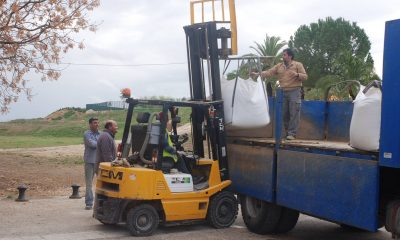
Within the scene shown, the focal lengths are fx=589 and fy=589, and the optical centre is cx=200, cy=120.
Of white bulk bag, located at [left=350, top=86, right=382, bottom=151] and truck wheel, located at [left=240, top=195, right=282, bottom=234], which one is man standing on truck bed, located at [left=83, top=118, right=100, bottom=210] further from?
white bulk bag, located at [left=350, top=86, right=382, bottom=151]

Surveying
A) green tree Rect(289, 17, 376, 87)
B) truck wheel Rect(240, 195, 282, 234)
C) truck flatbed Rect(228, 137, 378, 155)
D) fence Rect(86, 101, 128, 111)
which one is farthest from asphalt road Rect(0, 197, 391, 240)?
green tree Rect(289, 17, 376, 87)

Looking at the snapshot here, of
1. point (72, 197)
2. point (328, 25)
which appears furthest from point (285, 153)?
point (328, 25)

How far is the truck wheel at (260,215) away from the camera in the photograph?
9445mm

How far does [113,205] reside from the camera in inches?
363

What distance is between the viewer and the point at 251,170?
955 centimetres

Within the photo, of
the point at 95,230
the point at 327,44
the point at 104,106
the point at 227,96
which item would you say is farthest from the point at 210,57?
the point at 327,44

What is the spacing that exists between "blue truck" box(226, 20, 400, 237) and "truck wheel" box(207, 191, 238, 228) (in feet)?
0.62

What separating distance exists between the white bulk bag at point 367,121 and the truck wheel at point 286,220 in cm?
260

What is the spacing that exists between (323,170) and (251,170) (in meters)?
2.04

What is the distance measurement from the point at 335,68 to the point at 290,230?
58063 mm

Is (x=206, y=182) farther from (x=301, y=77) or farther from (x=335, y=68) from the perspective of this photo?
(x=335, y=68)

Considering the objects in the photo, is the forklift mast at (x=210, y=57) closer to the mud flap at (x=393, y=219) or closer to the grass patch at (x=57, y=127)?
the mud flap at (x=393, y=219)

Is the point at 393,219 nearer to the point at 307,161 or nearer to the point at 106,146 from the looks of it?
the point at 307,161

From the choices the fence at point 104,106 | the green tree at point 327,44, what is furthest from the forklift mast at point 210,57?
the green tree at point 327,44
